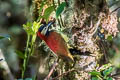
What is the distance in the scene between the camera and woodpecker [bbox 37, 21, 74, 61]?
117 cm

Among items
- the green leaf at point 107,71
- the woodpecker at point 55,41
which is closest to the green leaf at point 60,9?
the woodpecker at point 55,41

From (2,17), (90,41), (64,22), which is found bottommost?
(90,41)

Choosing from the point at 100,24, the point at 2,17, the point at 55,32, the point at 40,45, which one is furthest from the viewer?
the point at 2,17

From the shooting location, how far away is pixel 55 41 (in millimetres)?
1184

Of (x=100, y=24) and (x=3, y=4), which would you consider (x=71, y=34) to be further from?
(x=3, y=4)

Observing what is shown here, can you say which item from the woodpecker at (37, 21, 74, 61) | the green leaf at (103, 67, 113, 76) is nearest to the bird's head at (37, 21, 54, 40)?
the woodpecker at (37, 21, 74, 61)

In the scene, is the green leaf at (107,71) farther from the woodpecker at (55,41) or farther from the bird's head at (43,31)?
the bird's head at (43,31)

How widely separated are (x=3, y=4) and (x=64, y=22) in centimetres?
171

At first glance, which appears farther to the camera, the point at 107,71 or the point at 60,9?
the point at 60,9

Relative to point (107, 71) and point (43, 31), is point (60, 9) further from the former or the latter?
point (107, 71)

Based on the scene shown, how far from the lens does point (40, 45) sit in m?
1.42

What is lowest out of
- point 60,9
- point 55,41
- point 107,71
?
A: point 107,71

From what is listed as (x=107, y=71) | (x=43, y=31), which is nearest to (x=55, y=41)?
(x=43, y=31)

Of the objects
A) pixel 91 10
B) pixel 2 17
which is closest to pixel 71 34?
pixel 91 10
